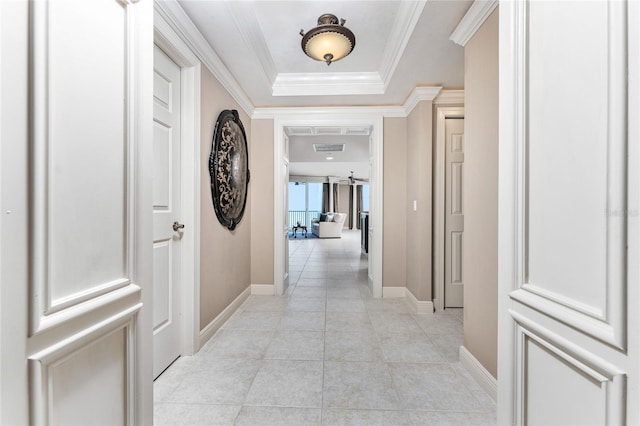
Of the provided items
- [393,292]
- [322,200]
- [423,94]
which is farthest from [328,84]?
[322,200]

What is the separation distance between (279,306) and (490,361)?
6.86ft

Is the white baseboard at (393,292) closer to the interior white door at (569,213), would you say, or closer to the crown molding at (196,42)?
the interior white door at (569,213)

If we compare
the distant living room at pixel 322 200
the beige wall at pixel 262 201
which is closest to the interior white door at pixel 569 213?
the beige wall at pixel 262 201

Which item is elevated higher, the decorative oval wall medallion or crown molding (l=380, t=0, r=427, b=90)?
crown molding (l=380, t=0, r=427, b=90)

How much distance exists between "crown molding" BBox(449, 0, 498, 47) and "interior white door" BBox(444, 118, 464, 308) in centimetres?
122

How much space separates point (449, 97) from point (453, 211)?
4.06 ft

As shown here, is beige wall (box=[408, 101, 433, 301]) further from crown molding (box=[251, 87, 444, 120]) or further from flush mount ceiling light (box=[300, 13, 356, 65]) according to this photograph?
flush mount ceiling light (box=[300, 13, 356, 65])

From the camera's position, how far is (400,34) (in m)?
2.15

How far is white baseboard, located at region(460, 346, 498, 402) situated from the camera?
1600mm

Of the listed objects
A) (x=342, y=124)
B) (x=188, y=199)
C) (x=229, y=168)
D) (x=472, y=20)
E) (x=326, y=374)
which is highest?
(x=472, y=20)

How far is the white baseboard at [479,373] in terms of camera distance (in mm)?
1600

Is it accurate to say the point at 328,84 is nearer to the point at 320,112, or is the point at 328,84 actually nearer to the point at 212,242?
the point at 320,112

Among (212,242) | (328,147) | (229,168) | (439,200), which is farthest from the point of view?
(328,147)

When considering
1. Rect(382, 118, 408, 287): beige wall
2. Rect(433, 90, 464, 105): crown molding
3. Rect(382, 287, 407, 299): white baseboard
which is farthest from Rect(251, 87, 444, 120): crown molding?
Rect(382, 287, 407, 299): white baseboard
